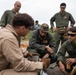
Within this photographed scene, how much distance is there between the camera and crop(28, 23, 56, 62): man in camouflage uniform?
7139 millimetres

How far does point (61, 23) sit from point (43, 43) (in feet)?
6.52

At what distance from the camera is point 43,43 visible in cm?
743

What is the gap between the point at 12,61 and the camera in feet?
13.4

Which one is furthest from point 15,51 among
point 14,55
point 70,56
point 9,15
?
point 9,15

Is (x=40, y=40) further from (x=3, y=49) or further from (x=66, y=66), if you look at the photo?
(x=3, y=49)

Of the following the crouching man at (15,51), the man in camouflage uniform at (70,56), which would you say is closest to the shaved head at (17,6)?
the man in camouflage uniform at (70,56)

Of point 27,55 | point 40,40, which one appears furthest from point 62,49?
point 27,55

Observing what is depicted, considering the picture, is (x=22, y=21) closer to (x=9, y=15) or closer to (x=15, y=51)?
(x=15, y=51)

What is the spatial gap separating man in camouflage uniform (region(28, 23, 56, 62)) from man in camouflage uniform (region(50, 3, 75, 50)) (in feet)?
5.07

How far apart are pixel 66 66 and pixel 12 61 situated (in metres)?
2.38

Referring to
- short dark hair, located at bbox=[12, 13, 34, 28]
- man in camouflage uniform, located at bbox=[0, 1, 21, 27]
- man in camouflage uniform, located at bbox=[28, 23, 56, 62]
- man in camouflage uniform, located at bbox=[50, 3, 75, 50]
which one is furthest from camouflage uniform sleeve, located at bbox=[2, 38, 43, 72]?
man in camouflage uniform, located at bbox=[50, 3, 75, 50]

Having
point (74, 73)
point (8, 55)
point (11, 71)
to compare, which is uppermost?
point (8, 55)

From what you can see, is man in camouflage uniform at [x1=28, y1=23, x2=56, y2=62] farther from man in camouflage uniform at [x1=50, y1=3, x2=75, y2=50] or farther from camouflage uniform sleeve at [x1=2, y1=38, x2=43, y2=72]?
camouflage uniform sleeve at [x1=2, y1=38, x2=43, y2=72]

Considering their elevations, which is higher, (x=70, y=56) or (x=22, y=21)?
(x=22, y=21)
